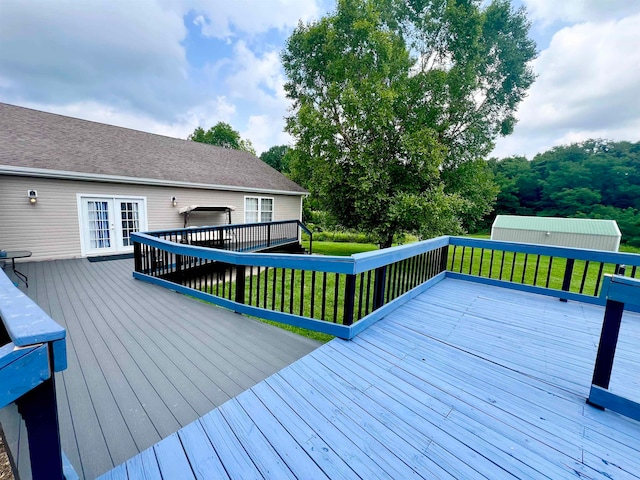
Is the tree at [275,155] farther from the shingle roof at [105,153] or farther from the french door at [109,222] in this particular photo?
the french door at [109,222]

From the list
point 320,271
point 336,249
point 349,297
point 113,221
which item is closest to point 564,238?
point 336,249

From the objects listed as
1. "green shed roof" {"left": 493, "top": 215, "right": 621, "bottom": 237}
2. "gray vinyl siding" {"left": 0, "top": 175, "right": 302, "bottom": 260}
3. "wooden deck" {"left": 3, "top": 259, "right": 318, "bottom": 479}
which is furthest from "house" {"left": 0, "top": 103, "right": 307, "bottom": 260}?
"green shed roof" {"left": 493, "top": 215, "right": 621, "bottom": 237}

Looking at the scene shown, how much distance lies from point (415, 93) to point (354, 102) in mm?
2592

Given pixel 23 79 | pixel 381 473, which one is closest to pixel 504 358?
pixel 381 473

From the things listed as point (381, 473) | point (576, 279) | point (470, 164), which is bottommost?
point (576, 279)

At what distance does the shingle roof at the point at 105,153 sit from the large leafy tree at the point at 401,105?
3535 millimetres

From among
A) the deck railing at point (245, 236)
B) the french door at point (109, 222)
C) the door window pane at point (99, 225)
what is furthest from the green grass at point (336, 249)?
the door window pane at point (99, 225)

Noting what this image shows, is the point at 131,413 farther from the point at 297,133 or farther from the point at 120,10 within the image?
the point at 120,10

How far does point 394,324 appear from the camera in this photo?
3152 mm

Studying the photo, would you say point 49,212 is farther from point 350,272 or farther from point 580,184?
point 580,184

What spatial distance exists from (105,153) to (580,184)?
156ft

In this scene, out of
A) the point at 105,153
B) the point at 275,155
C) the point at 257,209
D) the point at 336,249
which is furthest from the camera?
the point at 275,155

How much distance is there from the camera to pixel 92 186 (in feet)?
24.2

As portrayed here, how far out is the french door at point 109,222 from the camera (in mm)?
7383
